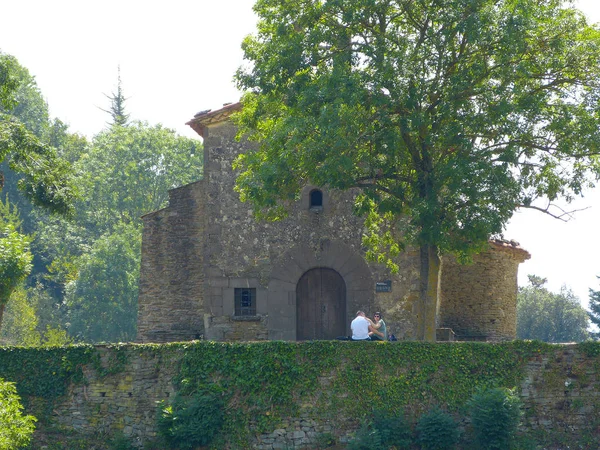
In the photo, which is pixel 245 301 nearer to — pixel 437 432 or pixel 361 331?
pixel 361 331

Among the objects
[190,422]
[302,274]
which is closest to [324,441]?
[190,422]

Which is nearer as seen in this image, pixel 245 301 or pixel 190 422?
pixel 190 422

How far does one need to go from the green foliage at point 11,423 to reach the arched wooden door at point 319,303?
345 inches

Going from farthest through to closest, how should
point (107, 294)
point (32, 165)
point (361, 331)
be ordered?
point (107, 294) < point (32, 165) < point (361, 331)

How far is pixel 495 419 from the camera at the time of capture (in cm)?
2053

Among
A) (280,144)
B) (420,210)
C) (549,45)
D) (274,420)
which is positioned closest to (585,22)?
(549,45)

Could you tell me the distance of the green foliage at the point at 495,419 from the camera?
2052 cm

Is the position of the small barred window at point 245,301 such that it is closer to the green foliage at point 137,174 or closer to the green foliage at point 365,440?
the green foliage at point 365,440

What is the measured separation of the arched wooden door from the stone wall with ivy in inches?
230

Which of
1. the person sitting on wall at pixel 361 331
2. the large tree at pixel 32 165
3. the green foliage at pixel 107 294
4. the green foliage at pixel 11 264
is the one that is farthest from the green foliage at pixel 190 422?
the green foliage at pixel 107 294

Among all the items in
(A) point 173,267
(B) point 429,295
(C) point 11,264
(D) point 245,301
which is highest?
(A) point 173,267

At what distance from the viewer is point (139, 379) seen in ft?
71.9

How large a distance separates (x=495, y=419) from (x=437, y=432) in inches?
44.7

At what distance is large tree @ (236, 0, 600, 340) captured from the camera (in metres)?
22.6
